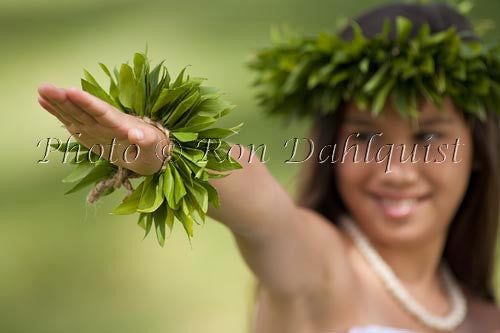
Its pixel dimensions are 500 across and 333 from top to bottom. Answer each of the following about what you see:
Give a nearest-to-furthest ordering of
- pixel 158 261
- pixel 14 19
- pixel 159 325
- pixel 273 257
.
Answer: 1. pixel 273 257
2. pixel 159 325
3. pixel 158 261
4. pixel 14 19

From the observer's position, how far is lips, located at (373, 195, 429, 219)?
232 cm

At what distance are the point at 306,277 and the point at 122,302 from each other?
2.44 meters

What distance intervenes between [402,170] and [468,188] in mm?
391

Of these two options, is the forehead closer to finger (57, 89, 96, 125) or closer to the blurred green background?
finger (57, 89, 96, 125)

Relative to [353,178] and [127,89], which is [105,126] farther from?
[353,178]

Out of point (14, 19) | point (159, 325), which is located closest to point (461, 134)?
point (159, 325)

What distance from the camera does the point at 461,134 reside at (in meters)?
2.39

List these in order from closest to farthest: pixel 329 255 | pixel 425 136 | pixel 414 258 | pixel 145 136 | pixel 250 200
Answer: pixel 145 136
pixel 250 200
pixel 329 255
pixel 425 136
pixel 414 258

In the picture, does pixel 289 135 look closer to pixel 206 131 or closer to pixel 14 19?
pixel 14 19

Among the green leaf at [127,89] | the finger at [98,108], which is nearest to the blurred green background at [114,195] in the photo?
the green leaf at [127,89]

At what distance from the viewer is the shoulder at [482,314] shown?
2.54 metres

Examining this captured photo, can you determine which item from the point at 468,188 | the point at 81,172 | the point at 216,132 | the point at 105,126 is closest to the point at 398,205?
the point at 468,188

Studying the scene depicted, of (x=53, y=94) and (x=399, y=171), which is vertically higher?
(x=399, y=171)

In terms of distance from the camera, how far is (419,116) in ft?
7.54
